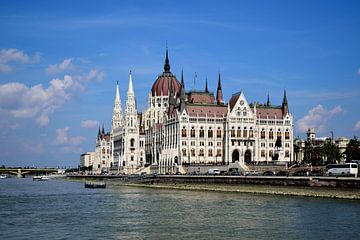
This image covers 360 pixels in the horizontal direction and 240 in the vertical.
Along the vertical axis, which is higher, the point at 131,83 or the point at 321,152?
the point at 131,83

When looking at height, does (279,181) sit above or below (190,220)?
above

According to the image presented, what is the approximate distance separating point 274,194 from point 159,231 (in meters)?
36.8

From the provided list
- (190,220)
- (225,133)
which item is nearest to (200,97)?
(225,133)

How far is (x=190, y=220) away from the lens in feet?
183

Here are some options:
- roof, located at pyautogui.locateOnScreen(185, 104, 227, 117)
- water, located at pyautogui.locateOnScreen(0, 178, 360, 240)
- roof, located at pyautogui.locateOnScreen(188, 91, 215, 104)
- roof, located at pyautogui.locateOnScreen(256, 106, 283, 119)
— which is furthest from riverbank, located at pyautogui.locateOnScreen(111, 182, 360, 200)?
roof, located at pyautogui.locateOnScreen(188, 91, 215, 104)

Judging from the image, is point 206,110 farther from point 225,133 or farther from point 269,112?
point 269,112

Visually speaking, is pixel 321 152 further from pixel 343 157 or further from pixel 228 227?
pixel 228 227

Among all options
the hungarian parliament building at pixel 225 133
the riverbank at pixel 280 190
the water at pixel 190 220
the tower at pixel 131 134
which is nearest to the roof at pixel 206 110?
the hungarian parliament building at pixel 225 133

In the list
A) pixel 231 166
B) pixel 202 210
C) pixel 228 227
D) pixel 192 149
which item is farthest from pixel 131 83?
pixel 228 227

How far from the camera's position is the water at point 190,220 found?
154 feet

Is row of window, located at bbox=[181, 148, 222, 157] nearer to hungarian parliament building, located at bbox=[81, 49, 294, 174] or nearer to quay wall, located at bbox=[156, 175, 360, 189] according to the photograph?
hungarian parliament building, located at bbox=[81, 49, 294, 174]

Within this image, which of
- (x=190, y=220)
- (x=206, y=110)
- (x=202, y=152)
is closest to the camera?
(x=190, y=220)

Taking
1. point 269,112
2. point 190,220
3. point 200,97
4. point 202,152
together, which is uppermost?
point 200,97

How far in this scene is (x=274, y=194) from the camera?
8312 centimetres
